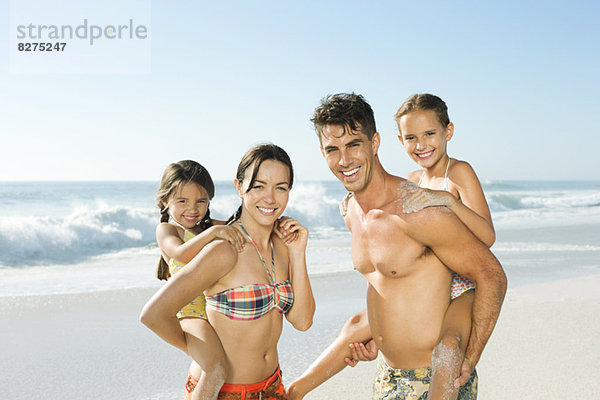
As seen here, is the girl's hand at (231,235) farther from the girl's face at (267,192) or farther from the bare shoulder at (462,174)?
the bare shoulder at (462,174)

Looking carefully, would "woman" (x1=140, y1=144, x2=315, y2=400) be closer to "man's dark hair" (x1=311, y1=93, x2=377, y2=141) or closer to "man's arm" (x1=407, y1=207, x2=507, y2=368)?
"man's dark hair" (x1=311, y1=93, x2=377, y2=141)

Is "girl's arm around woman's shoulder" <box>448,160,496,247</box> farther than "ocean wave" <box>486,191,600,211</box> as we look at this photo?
No

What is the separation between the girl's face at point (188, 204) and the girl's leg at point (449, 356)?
1916mm

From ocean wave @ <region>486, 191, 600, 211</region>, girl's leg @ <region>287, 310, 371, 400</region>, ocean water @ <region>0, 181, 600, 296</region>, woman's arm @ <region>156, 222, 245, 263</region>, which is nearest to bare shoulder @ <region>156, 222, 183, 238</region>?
woman's arm @ <region>156, 222, 245, 263</region>

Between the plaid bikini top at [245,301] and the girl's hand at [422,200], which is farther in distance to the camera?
the girl's hand at [422,200]

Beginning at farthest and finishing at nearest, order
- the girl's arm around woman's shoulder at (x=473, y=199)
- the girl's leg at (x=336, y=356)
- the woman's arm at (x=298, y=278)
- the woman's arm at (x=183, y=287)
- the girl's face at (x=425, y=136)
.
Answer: the girl's face at (x=425, y=136) → the girl's leg at (x=336, y=356) → the girl's arm around woman's shoulder at (x=473, y=199) → the woman's arm at (x=298, y=278) → the woman's arm at (x=183, y=287)

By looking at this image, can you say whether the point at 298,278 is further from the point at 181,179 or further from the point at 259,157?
the point at 181,179

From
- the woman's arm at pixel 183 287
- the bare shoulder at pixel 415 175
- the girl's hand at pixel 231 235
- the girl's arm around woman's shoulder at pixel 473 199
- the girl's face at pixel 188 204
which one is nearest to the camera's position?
the woman's arm at pixel 183 287

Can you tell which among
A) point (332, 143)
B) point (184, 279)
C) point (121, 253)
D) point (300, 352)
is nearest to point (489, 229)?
point (332, 143)

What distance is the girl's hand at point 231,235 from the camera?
9.36 ft

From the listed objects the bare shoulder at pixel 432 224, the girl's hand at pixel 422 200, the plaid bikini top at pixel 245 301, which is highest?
the girl's hand at pixel 422 200

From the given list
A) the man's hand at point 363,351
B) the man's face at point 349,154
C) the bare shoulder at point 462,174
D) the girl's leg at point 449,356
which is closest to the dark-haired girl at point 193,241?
the man's face at point 349,154

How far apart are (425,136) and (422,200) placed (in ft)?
4.31

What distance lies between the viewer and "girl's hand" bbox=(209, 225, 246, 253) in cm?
285
